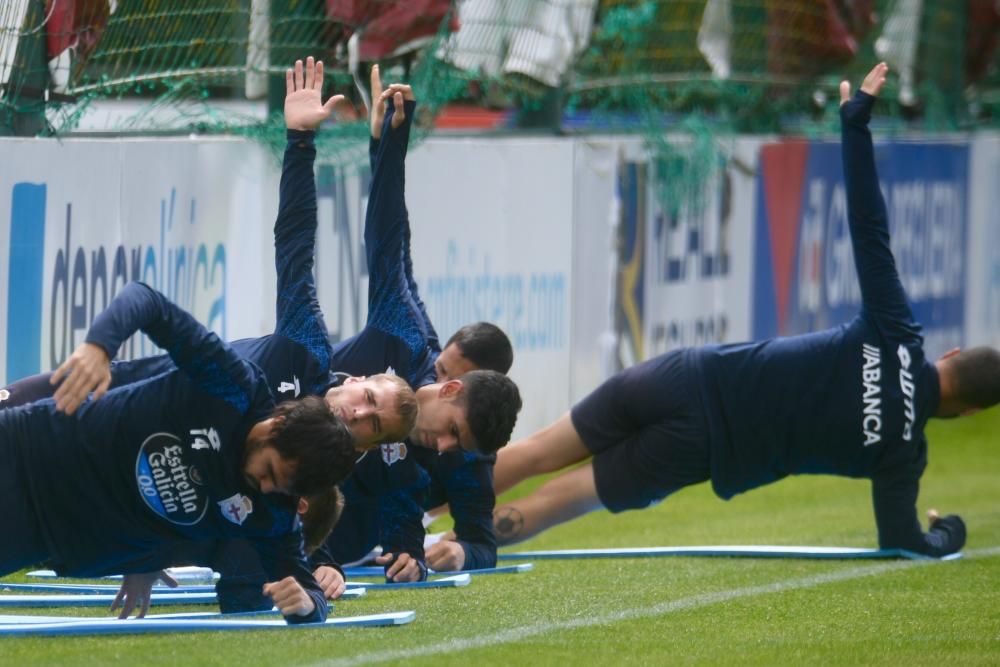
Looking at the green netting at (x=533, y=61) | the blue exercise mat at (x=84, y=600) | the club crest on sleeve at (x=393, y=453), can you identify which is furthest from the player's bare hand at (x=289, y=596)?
the green netting at (x=533, y=61)

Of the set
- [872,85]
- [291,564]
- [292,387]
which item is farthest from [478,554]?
[872,85]

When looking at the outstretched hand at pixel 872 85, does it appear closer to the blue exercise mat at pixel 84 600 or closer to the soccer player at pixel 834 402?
the soccer player at pixel 834 402

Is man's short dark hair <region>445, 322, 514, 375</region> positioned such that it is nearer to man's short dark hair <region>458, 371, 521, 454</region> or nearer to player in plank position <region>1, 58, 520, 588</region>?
player in plank position <region>1, 58, 520, 588</region>

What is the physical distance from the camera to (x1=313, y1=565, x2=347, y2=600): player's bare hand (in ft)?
20.7

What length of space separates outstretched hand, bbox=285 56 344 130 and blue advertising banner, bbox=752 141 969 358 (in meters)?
6.21

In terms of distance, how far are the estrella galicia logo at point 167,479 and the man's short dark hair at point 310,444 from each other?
0.32 meters

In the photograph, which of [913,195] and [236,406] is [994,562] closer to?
[236,406]

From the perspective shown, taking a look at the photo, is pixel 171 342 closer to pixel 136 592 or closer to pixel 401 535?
pixel 136 592

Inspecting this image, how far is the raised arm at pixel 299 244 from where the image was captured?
19.8 ft

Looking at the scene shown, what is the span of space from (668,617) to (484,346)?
4.65ft

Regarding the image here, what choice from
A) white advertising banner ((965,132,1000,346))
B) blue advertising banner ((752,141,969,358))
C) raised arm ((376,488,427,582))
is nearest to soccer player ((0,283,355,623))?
raised arm ((376,488,427,582))

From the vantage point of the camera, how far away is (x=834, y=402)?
739 cm

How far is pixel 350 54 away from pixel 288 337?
3559 millimetres

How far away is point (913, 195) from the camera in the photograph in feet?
48.2
